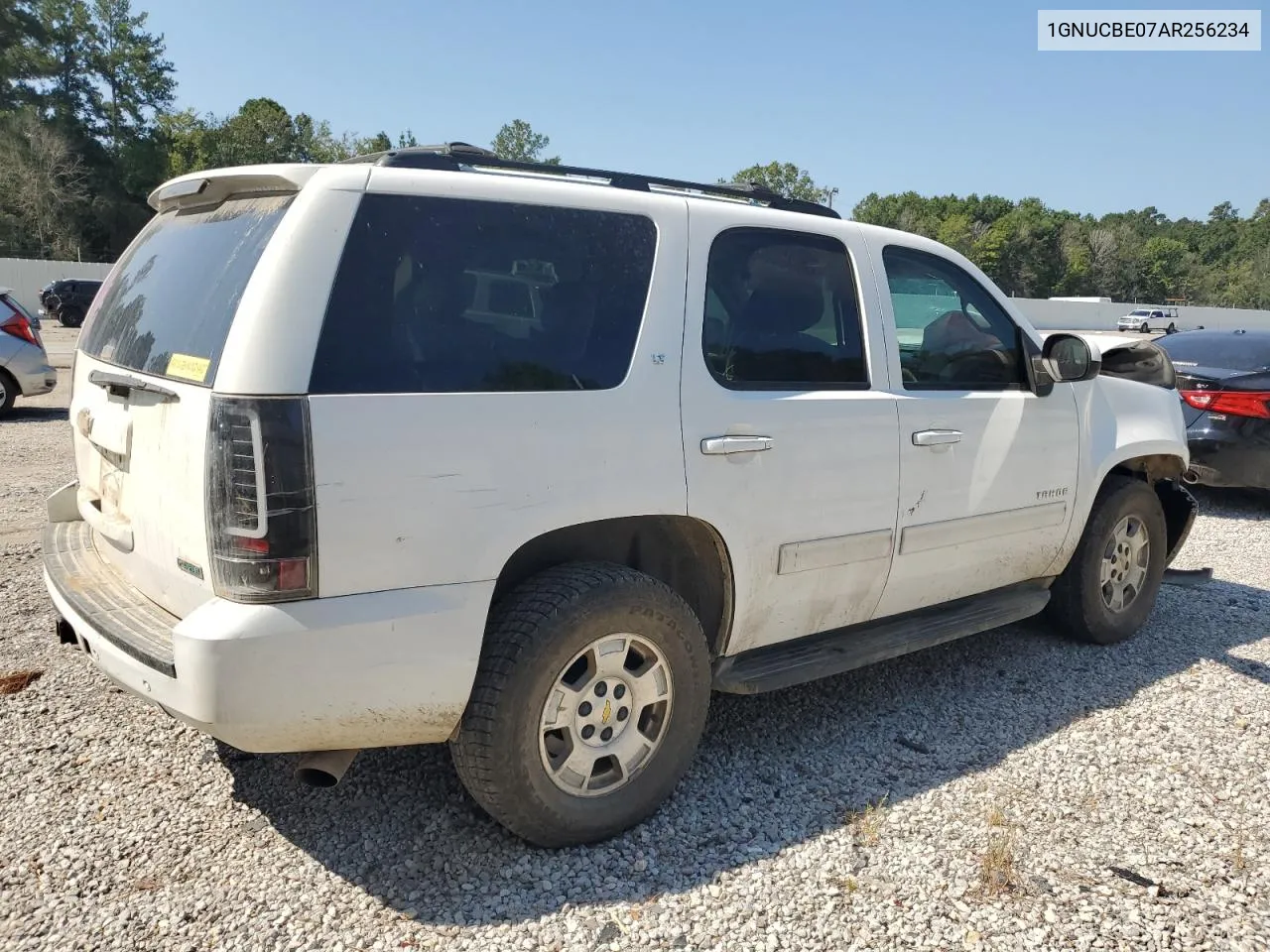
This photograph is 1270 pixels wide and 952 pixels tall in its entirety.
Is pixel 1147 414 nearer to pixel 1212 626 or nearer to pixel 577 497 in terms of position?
pixel 1212 626

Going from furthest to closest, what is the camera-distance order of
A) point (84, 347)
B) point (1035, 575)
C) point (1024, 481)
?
point (1035, 575)
point (1024, 481)
point (84, 347)

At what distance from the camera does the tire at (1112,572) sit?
4.68 metres

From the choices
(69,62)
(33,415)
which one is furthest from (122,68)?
(33,415)

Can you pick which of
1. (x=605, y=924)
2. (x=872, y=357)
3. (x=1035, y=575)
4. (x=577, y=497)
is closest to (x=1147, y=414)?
(x=1035, y=575)

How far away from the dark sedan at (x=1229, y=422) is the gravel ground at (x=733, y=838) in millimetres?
4584

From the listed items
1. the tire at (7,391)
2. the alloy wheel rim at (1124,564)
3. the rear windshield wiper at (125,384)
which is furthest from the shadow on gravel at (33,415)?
the alloy wheel rim at (1124,564)

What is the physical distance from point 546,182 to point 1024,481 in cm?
252

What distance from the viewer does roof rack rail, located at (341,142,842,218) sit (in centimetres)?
284

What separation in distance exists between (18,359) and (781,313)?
11.2m

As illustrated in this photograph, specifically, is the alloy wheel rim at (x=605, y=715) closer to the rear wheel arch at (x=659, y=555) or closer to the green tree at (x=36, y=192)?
the rear wheel arch at (x=659, y=555)

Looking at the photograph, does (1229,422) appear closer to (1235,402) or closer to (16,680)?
(1235,402)

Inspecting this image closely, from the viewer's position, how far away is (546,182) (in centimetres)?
295

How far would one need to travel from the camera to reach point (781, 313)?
134 inches

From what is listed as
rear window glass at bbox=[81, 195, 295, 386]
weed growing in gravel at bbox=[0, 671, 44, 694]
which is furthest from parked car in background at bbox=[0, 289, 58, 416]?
rear window glass at bbox=[81, 195, 295, 386]
